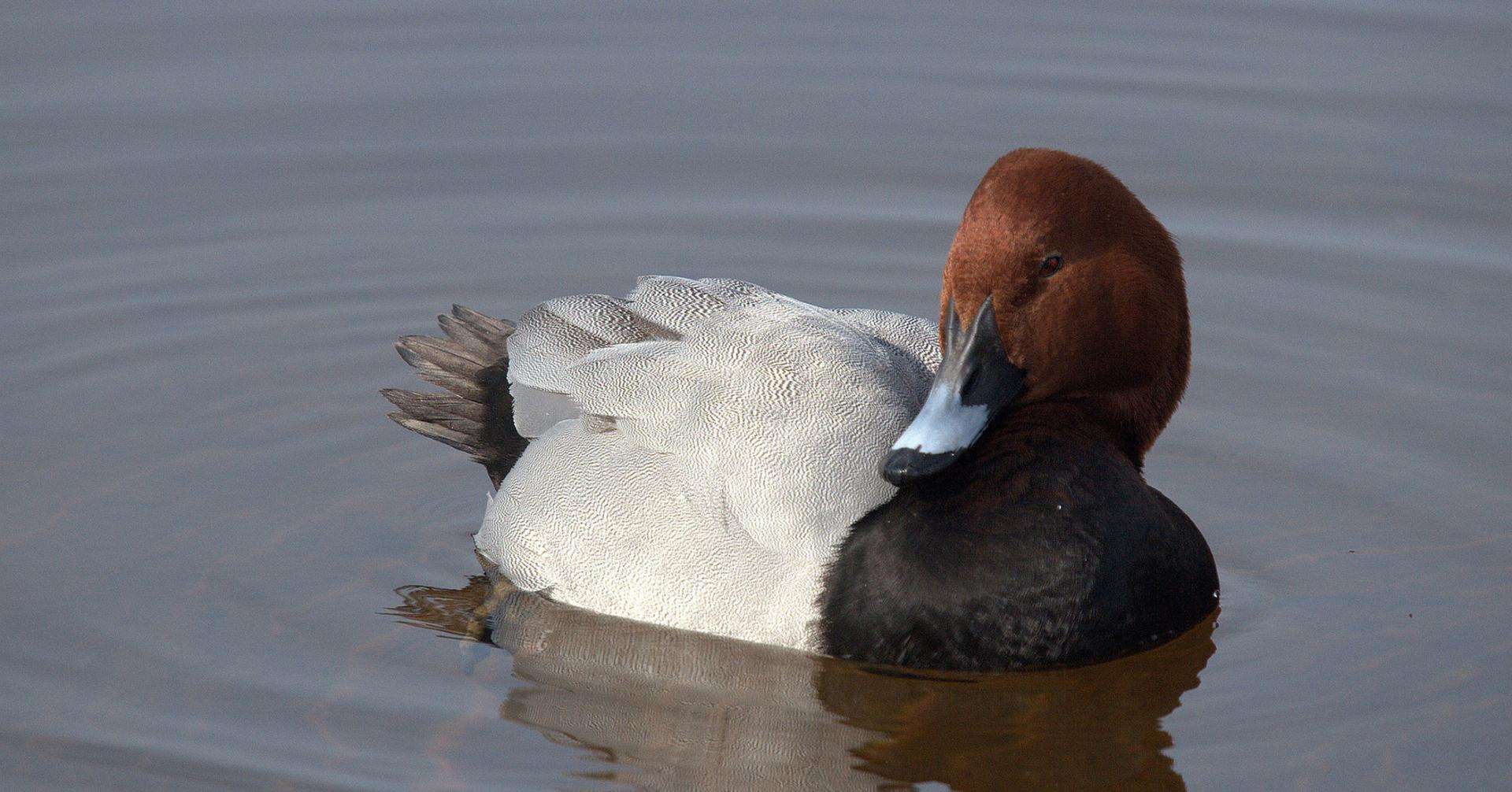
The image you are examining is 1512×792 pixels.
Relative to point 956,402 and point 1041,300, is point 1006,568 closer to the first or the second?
point 956,402

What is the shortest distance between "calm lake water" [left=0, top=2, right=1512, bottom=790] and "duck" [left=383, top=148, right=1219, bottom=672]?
0.59 feet

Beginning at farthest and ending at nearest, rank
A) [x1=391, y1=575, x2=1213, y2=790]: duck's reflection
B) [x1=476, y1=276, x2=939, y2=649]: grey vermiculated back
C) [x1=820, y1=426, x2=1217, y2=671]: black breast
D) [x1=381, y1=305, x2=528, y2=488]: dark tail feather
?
1. [x1=381, y1=305, x2=528, y2=488]: dark tail feather
2. [x1=476, y1=276, x2=939, y2=649]: grey vermiculated back
3. [x1=820, y1=426, x2=1217, y2=671]: black breast
4. [x1=391, y1=575, x2=1213, y2=790]: duck's reflection

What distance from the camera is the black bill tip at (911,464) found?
4305mm

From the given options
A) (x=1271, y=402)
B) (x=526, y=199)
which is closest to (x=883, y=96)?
(x=526, y=199)

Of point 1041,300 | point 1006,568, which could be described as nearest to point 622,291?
point 1041,300

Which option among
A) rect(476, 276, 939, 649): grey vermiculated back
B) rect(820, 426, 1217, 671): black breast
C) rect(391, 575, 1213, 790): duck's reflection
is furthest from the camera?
rect(476, 276, 939, 649): grey vermiculated back

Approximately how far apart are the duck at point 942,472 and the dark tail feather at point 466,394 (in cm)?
42

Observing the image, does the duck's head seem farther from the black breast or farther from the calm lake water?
the calm lake water

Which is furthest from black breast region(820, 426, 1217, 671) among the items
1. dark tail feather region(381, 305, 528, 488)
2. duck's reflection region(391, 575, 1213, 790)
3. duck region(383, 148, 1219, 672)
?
dark tail feather region(381, 305, 528, 488)

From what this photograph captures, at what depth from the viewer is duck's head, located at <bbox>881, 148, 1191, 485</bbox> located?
436cm

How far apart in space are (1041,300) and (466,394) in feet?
6.21

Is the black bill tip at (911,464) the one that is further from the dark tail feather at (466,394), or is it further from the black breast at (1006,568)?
the dark tail feather at (466,394)

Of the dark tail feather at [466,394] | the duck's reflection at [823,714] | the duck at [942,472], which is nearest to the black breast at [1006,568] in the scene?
the duck at [942,472]

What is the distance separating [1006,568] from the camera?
438 centimetres
